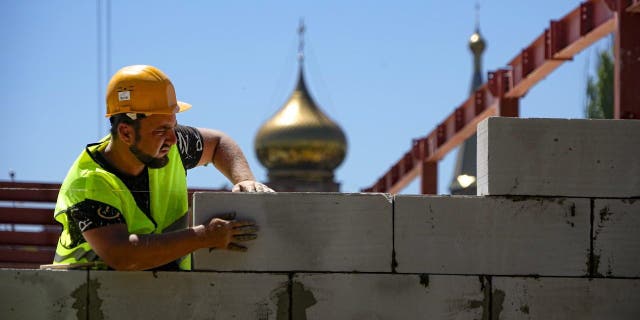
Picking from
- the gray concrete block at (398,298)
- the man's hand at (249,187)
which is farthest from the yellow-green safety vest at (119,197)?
the gray concrete block at (398,298)

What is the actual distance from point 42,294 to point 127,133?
94cm

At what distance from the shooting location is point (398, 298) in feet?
21.8

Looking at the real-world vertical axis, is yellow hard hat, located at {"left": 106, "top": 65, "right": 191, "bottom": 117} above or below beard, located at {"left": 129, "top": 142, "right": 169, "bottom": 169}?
above

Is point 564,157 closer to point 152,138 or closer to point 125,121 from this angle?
point 152,138

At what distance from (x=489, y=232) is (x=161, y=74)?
6.22 ft

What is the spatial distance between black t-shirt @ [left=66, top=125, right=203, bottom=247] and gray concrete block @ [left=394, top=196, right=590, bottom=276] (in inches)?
49.1

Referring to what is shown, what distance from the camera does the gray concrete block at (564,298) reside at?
262 inches

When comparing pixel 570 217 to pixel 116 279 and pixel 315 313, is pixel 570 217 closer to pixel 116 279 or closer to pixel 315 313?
pixel 315 313

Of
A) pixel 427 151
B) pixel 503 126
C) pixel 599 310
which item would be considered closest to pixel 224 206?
pixel 503 126

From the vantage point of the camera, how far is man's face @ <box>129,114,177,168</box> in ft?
21.1

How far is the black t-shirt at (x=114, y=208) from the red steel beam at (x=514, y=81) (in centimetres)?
1407

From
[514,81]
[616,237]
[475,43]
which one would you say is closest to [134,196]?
[616,237]

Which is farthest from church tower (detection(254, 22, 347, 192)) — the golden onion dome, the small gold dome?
the small gold dome

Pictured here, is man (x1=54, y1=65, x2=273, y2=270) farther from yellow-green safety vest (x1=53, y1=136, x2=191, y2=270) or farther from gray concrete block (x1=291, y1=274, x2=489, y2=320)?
gray concrete block (x1=291, y1=274, x2=489, y2=320)
